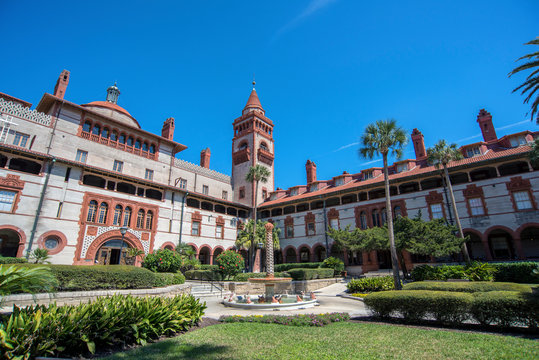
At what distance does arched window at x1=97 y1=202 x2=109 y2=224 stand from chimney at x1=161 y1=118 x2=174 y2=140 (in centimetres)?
1267

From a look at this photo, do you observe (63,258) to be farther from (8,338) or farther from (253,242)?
(8,338)

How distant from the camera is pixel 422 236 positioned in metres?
21.6

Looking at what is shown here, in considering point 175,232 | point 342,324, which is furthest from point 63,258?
point 342,324

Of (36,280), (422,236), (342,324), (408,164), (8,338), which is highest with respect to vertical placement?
(408,164)

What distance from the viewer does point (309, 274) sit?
23453mm

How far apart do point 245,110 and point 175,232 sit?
25.8 metres

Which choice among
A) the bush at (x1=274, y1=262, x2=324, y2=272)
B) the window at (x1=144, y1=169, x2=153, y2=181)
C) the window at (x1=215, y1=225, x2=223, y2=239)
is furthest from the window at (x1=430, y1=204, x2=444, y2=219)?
the window at (x1=144, y1=169, x2=153, y2=181)

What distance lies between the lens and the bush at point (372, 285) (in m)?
18.6

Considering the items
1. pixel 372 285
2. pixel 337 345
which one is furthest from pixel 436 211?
pixel 337 345

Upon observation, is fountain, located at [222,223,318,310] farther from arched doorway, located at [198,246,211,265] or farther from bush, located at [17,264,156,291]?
arched doorway, located at [198,246,211,265]

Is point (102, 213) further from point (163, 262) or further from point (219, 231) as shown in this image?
point (219, 231)

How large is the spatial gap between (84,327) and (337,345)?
597 centimetres

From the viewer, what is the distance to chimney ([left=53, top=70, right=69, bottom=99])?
2800cm

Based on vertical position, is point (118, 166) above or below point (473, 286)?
above
